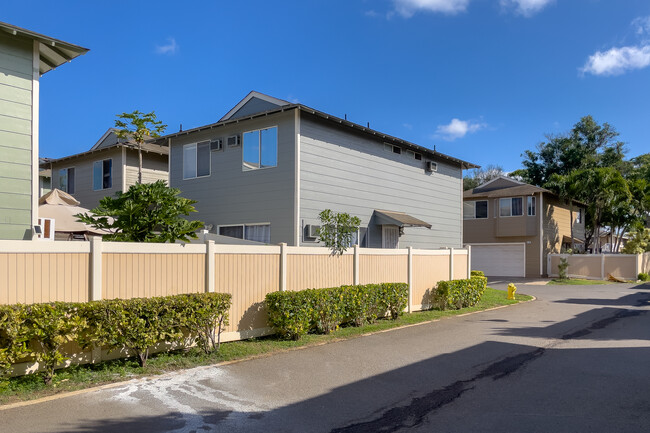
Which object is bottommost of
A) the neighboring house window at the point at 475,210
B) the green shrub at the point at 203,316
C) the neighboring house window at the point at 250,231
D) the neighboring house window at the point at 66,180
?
the green shrub at the point at 203,316

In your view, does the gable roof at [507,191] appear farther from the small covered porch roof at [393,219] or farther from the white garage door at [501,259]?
the small covered porch roof at [393,219]

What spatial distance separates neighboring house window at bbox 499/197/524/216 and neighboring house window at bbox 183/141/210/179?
886 inches

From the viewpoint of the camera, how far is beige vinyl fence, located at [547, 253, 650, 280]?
29.9 metres

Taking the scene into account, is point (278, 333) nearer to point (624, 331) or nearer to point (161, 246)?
point (161, 246)

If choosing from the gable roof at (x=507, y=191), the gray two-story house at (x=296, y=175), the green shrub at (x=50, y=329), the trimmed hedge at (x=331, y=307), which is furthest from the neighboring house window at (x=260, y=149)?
the gable roof at (x=507, y=191)

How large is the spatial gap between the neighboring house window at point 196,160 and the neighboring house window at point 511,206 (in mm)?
22503

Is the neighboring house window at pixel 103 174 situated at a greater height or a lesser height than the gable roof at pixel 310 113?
lesser

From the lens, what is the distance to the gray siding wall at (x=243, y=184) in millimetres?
14758

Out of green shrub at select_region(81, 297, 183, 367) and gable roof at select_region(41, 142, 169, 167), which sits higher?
gable roof at select_region(41, 142, 169, 167)

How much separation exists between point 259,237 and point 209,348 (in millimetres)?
7390

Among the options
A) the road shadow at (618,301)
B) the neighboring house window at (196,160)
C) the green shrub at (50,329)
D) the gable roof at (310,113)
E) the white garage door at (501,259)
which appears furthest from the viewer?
the white garage door at (501,259)

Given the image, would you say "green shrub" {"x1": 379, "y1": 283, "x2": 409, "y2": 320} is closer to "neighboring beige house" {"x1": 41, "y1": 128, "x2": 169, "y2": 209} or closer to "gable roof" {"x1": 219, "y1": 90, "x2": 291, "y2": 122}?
"gable roof" {"x1": 219, "y1": 90, "x2": 291, "y2": 122}

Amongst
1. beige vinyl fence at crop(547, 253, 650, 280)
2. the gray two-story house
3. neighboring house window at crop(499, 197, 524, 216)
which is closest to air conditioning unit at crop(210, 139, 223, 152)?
the gray two-story house

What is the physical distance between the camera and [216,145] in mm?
16828
